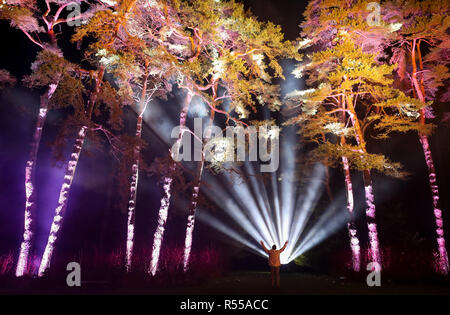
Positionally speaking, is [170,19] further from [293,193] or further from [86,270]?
[293,193]

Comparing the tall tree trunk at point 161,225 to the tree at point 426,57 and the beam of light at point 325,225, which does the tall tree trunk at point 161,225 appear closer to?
the beam of light at point 325,225

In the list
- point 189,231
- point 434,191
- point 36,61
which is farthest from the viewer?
point 189,231

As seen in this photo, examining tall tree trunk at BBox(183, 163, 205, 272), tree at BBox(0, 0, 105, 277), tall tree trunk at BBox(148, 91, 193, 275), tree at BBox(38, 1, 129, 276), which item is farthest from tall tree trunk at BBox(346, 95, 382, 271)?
tree at BBox(0, 0, 105, 277)

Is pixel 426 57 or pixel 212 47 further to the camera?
pixel 426 57

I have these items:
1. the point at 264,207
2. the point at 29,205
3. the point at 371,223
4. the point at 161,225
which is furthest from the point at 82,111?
the point at 264,207

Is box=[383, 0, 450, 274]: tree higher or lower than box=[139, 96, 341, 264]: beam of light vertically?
→ higher

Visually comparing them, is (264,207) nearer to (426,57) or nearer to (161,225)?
(161,225)

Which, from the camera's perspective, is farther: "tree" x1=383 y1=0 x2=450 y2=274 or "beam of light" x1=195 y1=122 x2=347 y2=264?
"beam of light" x1=195 y1=122 x2=347 y2=264

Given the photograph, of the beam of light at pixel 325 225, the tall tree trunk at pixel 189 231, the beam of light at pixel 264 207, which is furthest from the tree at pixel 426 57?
the tall tree trunk at pixel 189 231

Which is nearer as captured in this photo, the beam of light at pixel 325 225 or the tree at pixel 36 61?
the tree at pixel 36 61


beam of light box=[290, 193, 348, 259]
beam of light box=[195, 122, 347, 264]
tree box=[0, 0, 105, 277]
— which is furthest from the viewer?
beam of light box=[195, 122, 347, 264]

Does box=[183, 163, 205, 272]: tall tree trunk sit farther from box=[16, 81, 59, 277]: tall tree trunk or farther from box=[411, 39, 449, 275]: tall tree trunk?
box=[411, 39, 449, 275]: tall tree trunk

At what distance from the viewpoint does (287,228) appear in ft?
69.8
